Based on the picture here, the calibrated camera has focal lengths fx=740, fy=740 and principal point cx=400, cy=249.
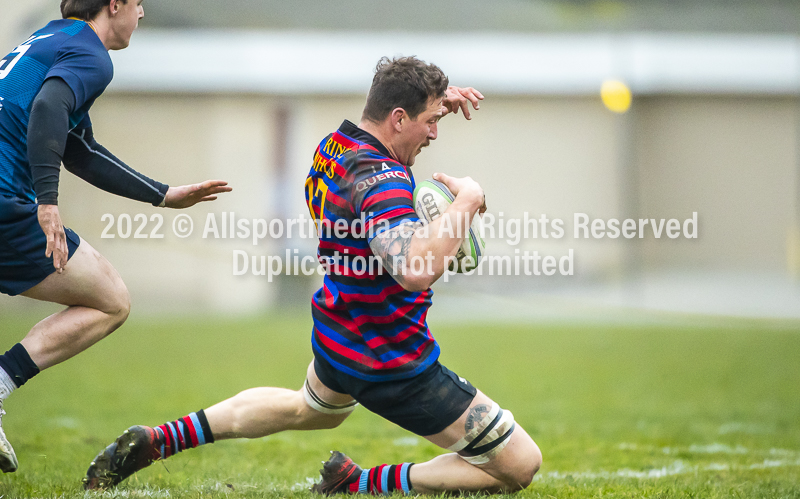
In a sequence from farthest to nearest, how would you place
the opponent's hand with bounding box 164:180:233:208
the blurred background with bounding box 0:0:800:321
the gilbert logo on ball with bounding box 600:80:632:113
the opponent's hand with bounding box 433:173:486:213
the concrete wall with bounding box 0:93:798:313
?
the gilbert logo on ball with bounding box 600:80:632:113 → the blurred background with bounding box 0:0:800:321 → the concrete wall with bounding box 0:93:798:313 → the opponent's hand with bounding box 164:180:233:208 → the opponent's hand with bounding box 433:173:486:213

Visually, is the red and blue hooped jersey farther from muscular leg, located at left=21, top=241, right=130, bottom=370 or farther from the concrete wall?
the concrete wall

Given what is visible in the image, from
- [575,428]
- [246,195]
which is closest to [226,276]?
[246,195]

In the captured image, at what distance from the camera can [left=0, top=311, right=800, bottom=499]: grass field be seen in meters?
3.31

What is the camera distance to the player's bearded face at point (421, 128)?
2566 mm

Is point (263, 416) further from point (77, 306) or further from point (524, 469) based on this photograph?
point (524, 469)

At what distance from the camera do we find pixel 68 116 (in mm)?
2371

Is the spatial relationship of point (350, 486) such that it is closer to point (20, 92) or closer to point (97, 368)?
point (20, 92)

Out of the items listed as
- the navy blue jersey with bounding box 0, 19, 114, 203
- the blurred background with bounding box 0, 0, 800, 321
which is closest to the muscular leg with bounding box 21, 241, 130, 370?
the navy blue jersey with bounding box 0, 19, 114, 203

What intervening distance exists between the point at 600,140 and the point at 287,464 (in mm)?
16245

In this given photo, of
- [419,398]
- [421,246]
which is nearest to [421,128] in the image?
[421,246]

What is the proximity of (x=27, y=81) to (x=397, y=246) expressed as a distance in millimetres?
1356

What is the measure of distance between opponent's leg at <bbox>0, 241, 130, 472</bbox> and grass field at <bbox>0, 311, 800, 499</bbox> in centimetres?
51

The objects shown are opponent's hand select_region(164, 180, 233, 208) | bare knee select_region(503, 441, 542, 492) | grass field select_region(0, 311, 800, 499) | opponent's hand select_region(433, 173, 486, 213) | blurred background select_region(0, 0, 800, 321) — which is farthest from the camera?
blurred background select_region(0, 0, 800, 321)

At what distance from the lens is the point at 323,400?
285 cm
